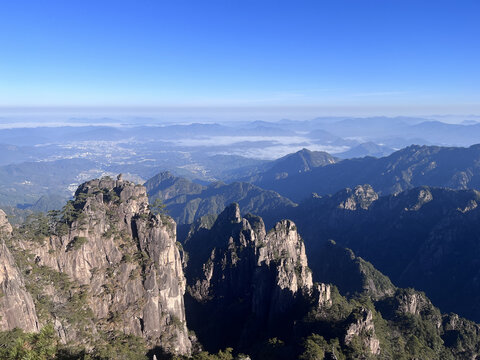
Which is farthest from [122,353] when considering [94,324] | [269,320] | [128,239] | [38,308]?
[269,320]

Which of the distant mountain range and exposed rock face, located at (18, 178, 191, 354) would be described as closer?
exposed rock face, located at (18, 178, 191, 354)

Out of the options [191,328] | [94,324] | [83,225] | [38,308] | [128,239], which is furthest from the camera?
[191,328]

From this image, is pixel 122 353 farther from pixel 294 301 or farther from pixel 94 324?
pixel 294 301

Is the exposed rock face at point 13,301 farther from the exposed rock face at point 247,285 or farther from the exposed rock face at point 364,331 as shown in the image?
the exposed rock face at point 364,331

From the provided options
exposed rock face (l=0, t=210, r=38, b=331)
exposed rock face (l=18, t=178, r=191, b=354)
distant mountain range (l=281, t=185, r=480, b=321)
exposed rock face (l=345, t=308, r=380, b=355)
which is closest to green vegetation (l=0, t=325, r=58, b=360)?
exposed rock face (l=0, t=210, r=38, b=331)

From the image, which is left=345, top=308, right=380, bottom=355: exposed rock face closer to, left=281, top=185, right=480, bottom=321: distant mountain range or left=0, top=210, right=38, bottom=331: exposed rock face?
left=0, top=210, right=38, bottom=331: exposed rock face

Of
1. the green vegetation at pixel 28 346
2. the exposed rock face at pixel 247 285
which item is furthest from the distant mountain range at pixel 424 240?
the green vegetation at pixel 28 346
